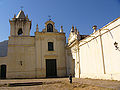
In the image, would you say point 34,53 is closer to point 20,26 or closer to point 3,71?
point 20,26

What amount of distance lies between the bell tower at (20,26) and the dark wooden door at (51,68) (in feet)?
19.8

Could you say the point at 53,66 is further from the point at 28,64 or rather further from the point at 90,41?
the point at 90,41

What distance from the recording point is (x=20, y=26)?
22.7m

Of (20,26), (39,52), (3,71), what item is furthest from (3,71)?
(20,26)

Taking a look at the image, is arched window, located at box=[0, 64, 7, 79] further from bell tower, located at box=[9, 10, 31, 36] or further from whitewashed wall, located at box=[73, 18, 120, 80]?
whitewashed wall, located at box=[73, 18, 120, 80]

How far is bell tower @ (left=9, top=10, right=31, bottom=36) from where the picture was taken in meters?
22.3

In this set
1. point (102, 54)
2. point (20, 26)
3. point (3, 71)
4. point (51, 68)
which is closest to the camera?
point (102, 54)

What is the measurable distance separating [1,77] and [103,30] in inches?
667

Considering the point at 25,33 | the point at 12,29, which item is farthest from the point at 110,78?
the point at 12,29

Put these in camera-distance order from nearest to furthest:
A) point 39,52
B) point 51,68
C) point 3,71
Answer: point 3,71 < point 39,52 < point 51,68

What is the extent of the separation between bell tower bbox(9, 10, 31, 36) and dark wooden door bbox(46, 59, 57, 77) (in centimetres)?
602

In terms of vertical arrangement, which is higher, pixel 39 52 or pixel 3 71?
pixel 39 52

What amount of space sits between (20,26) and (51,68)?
8947 mm

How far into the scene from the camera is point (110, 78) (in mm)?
10375
